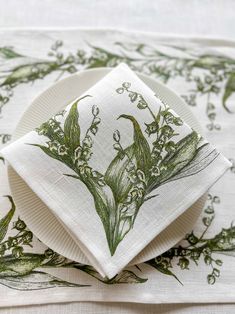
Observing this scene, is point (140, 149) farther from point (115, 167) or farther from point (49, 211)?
point (49, 211)

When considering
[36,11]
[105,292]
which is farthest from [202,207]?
[36,11]

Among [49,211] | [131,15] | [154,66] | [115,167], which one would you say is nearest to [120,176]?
[115,167]

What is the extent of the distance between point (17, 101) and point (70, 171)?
0.23 m

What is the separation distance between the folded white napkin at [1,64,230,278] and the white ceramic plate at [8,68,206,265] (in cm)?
3

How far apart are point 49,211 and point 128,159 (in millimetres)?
140

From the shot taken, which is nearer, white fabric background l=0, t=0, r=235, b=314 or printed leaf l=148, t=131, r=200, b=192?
printed leaf l=148, t=131, r=200, b=192

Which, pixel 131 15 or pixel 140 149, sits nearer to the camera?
pixel 140 149

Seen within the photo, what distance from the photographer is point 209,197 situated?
2.29ft

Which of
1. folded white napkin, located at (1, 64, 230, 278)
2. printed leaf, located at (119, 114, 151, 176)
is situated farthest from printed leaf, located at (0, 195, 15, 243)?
printed leaf, located at (119, 114, 151, 176)

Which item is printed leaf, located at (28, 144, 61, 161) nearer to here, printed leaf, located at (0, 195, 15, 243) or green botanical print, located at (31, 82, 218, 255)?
green botanical print, located at (31, 82, 218, 255)

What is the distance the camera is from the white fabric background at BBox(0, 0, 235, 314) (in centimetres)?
84

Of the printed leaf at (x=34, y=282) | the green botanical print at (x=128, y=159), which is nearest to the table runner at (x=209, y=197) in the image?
the printed leaf at (x=34, y=282)

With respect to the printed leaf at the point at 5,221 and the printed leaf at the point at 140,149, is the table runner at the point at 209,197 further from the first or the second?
the printed leaf at the point at 140,149

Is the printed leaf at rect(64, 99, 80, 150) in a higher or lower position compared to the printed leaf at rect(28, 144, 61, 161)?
higher
